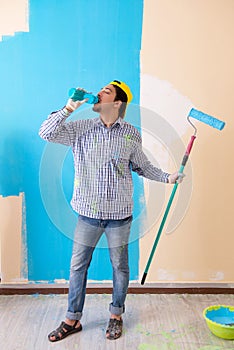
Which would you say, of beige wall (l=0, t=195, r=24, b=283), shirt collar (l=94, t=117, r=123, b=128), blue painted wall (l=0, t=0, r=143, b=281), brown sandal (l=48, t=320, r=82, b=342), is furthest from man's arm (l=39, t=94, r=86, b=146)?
brown sandal (l=48, t=320, r=82, b=342)

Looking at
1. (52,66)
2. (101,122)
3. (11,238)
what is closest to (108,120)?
(101,122)

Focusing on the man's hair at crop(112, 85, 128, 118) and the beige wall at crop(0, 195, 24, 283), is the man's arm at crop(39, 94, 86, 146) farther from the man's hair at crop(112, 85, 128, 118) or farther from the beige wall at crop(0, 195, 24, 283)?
the beige wall at crop(0, 195, 24, 283)

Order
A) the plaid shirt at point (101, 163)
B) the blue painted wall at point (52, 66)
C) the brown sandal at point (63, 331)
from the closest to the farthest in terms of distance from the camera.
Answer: the plaid shirt at point (101, 163) → the brown sandal at point (63, 331) → the blue painted wall at point (52, 66)

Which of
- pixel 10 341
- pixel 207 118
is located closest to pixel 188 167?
pixel 207 118

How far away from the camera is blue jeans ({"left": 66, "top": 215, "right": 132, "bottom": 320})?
7.26 ft

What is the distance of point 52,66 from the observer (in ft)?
8.42

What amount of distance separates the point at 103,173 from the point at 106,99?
33 cm

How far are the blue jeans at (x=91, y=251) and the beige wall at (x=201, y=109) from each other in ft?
1.50

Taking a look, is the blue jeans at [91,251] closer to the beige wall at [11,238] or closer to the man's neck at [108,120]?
the man's neck at [108,120]

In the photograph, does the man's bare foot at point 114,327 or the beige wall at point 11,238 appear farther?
the beige wall at point 11,238

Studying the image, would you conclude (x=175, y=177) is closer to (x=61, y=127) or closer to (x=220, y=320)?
(x=61, y=127)

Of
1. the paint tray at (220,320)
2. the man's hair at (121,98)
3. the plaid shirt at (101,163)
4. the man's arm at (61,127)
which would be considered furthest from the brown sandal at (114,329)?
the man's hair at (121,98)

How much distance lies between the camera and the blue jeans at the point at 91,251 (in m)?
2.21

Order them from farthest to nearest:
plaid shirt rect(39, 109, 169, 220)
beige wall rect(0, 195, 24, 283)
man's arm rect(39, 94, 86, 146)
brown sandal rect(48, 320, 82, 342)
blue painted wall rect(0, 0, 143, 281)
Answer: beige wall rect(0, 195, 24, 283) < blue painted wall rect(0, 0, 143, 281) < brown sandal rect(48, 320, 82, 342) < plaid shirt rect(39, 109, 169, 220) < man's arm rect(39, 94, 86, 146)
